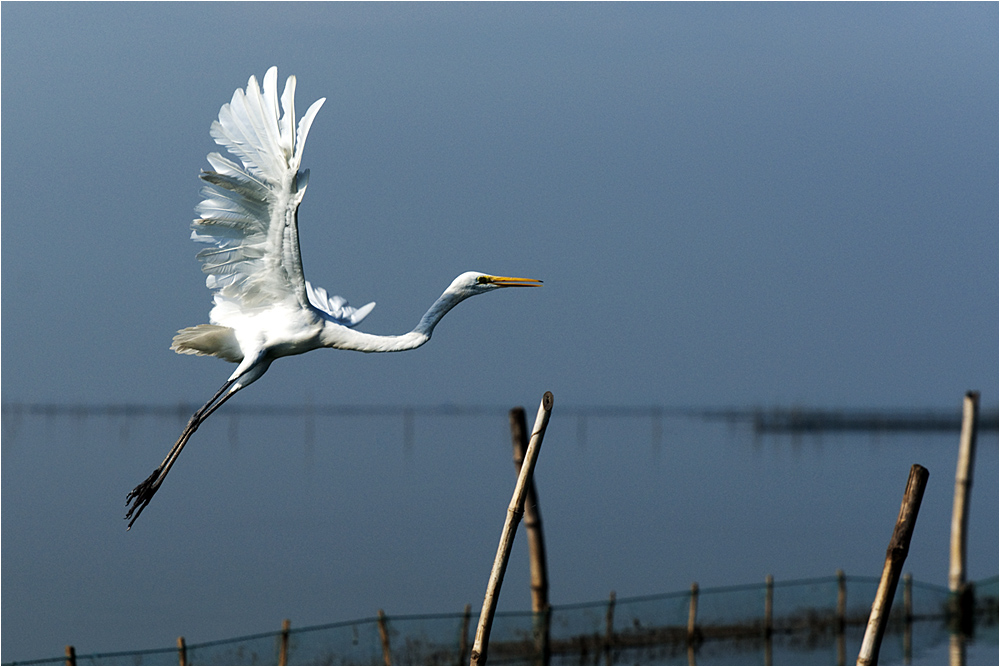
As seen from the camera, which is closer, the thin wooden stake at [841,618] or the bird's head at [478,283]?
the bird's head at [478,283]

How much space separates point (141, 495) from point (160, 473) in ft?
0.46

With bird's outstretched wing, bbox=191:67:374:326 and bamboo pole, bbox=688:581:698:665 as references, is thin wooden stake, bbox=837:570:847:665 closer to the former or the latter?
bamboo pole, bbox=688:581:698:665

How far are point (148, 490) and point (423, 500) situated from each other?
21214mm

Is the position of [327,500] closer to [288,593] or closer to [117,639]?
[288,593]

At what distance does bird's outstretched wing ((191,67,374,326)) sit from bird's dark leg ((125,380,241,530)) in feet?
1.46

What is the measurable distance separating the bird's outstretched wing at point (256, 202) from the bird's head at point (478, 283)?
30.9 inches

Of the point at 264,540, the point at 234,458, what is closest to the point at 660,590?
the point at 264,540

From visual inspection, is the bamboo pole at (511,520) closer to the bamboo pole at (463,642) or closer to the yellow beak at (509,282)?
the yellow beak at (509,282)

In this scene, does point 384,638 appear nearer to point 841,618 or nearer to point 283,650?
point 283,650

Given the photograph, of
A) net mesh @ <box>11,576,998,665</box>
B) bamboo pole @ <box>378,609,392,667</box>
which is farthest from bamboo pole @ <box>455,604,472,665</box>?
bamboo pole @ <box>378,609,392,667</box>

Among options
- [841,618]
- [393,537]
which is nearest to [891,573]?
[841,618]

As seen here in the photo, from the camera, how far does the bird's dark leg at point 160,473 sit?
5074 mm

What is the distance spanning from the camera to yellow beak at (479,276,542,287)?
18.1 feet

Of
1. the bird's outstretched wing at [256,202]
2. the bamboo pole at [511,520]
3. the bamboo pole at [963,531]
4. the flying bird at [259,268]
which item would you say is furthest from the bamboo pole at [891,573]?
the bamboo pole at [963,531]
